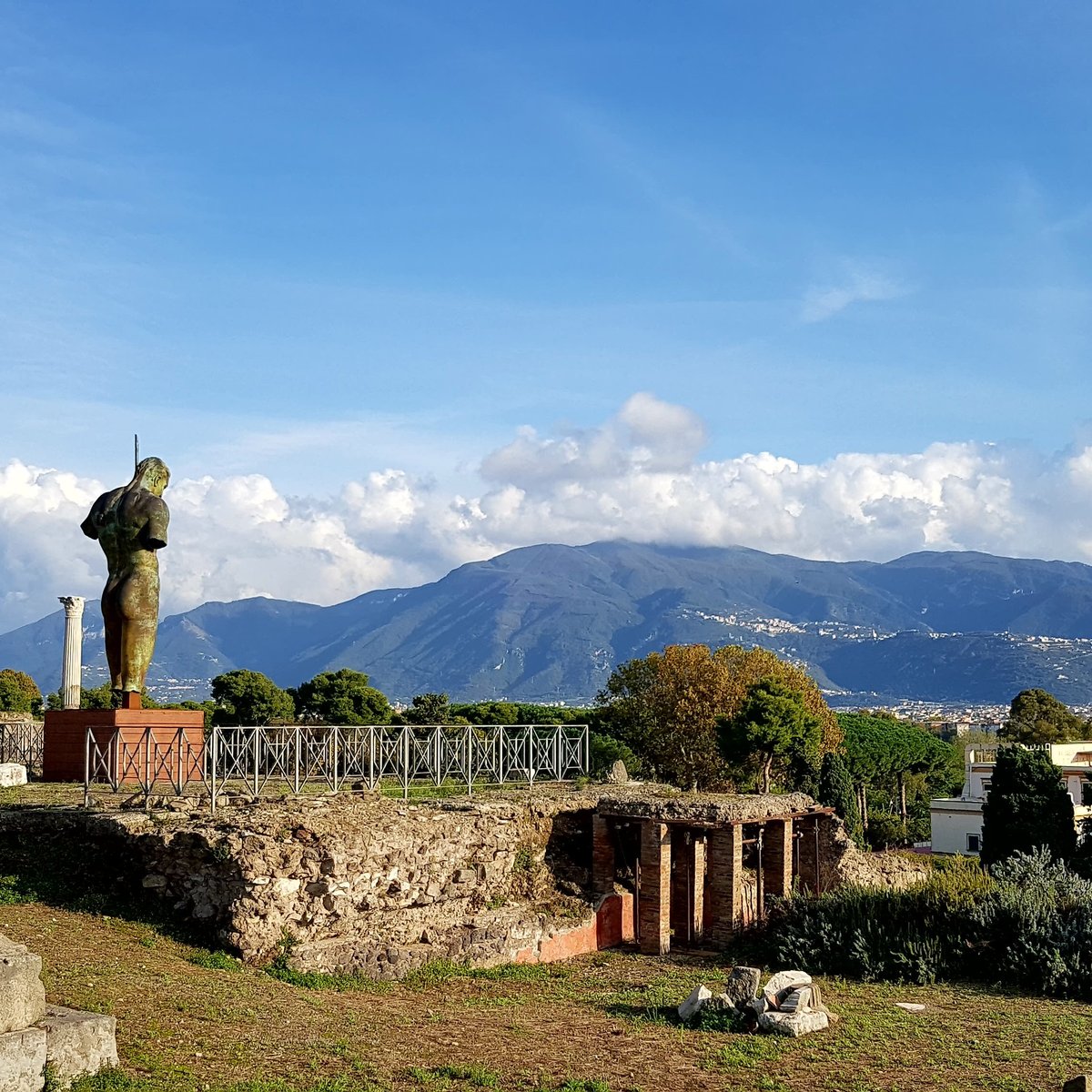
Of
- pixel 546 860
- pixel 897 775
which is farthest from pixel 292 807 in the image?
pixel 897 775

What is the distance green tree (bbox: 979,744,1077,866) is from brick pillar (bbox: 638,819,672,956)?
16151 mm

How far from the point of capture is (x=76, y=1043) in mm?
9930

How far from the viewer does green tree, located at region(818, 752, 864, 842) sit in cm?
4119

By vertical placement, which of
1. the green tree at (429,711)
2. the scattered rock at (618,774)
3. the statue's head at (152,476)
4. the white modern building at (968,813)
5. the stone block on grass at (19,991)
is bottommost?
the white modern building at (968,813)

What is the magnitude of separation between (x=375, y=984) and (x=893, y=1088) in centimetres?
690

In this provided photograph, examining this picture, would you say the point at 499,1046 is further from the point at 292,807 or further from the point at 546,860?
the point at 546,860

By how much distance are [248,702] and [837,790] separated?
23318mm

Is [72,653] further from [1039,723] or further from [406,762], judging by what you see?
[1039,723]

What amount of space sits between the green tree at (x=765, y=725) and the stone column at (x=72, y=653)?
20.5 m

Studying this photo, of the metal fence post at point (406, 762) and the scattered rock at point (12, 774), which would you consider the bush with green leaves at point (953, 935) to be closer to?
the metal fence post at point (406, 762)

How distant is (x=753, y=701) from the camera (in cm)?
3862

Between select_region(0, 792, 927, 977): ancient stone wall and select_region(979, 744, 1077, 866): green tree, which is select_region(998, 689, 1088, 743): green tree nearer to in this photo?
select_region(979, 744, 1077, 866): green tree

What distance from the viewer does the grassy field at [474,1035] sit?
37.2 feet

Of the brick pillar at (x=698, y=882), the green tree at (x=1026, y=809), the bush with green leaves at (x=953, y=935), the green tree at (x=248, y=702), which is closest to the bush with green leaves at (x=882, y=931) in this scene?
the bush with green leaves at (x=953, y=935)
